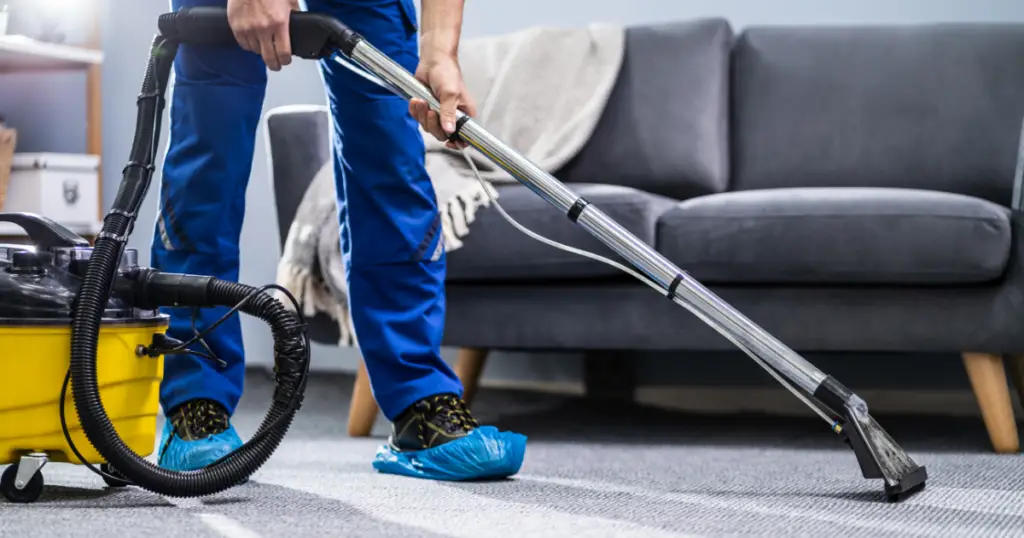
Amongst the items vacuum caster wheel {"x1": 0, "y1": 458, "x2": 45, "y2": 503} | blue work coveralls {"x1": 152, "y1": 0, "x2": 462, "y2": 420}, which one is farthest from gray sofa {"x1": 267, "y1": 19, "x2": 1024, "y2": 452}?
vacuum caster wheel {"x1": 0, "y1": 458, "x2": 45, "y2": 503}

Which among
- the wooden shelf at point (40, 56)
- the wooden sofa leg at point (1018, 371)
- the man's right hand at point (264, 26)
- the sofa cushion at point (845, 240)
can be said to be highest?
the man's right hand at point (264, 26)

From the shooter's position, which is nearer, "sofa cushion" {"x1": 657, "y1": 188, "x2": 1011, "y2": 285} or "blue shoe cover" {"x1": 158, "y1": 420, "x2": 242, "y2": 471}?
"blue shoe cover" {"x1": 158, "y1": 420, "x2": 242, "y2": 471}

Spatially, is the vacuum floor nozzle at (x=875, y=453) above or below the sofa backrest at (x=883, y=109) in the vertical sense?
below

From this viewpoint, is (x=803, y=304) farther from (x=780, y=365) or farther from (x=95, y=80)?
(x=95, y=80)

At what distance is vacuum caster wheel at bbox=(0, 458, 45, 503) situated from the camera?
1.01 meters

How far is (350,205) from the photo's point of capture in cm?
128

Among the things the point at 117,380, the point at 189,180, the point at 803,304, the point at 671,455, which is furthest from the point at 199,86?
the point at 803,304

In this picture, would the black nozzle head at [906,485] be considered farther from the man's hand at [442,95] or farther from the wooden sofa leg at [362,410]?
the wooden sofa leg at [362,410]

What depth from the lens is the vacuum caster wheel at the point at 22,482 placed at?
101cm

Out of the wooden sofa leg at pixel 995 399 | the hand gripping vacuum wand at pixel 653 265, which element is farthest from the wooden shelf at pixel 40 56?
the wooden sofa leg at pixel 995 399

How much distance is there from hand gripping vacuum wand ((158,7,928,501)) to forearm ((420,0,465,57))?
46 mm

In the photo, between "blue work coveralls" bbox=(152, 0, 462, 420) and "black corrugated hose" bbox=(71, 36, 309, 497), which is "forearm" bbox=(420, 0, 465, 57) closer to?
"blue work coveralls" bbox=(152, 0, 462, 420)

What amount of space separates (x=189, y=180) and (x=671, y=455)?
2.36 ft

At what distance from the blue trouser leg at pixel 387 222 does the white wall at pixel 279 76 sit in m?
1.13
